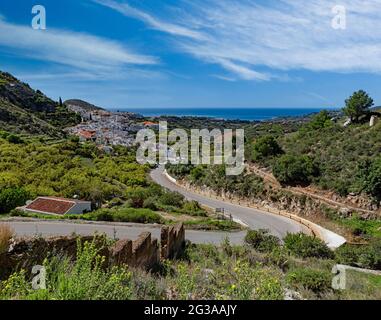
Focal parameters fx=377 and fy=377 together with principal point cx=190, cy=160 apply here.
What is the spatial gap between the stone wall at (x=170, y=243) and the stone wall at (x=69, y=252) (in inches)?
17.9

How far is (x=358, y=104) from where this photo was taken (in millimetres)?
34156

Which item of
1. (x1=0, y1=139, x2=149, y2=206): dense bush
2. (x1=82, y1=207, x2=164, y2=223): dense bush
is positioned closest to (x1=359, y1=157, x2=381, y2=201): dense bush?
(x1=82, y1=207, x2=164, y2=223): dense bush

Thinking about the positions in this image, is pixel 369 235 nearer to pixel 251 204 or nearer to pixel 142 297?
pixel 251 204

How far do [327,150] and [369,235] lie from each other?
12.3m

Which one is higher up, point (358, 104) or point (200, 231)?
point (358, 104)

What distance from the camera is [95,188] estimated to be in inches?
1004

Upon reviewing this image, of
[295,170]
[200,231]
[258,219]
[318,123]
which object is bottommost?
[258,219]

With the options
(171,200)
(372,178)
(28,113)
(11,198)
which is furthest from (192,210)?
(28,113)

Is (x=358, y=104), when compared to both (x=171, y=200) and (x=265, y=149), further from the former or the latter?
(x=171, y=200)

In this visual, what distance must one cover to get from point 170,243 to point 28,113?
205ft

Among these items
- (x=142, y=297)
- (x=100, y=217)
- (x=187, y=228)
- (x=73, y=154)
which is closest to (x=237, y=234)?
(x=187, y=228)

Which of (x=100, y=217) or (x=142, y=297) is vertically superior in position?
(x=142, y=297)

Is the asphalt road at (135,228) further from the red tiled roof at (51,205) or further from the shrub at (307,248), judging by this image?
the red tiled roof at (51,205)

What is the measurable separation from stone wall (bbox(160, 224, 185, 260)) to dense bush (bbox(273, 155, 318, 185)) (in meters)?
20.7
